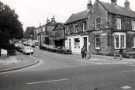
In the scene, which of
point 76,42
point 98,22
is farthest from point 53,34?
point 98,22

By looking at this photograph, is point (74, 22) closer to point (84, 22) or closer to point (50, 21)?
point (84, 22)

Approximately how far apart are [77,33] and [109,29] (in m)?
9.39

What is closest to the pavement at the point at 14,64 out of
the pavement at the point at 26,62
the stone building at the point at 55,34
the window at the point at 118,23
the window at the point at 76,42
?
the pavement at the point at 26,62

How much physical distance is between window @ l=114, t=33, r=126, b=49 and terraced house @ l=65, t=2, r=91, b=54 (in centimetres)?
617

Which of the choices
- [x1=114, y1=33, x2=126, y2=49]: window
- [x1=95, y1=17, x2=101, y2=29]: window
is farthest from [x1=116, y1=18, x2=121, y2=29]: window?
[x1=95, y1=17, x2=101, y2=29]: window

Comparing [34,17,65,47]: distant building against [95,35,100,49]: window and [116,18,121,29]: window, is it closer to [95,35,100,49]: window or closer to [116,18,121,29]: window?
[95,35,100,49]: window

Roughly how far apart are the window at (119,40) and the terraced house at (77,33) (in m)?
6.17

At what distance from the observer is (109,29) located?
3047 centimetres

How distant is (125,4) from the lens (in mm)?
39625

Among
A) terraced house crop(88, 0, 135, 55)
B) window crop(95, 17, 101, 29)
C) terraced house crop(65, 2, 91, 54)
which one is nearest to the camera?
terraced house crop(88, 0, 135, 55)

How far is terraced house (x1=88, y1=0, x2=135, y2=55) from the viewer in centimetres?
3075

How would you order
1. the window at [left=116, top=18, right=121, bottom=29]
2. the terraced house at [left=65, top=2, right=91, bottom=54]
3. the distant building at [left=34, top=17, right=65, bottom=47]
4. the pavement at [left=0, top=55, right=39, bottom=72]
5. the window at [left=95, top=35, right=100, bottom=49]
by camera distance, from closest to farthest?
the pavement at [left=0, top=55, right=39, bottom=72]
the window at [left=116, top=18, right=121, bottom=29]
the window at [left=95, top=35, right=100, bottom=49]
the terraced house at [left=65, top=2, right=91, bottom=54]
the distant building at [left=34, top=17, right=65, bottom=47]

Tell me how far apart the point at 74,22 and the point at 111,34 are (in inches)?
447

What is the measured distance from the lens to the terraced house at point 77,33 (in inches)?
1433
